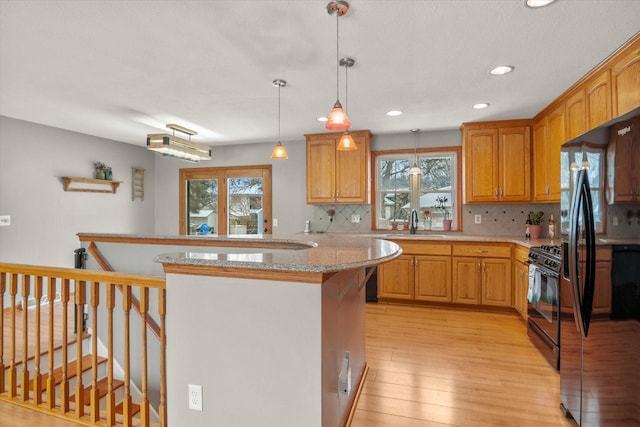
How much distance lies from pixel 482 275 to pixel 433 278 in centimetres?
57

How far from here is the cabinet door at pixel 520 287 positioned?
3605 mm

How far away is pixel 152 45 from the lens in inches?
94.3

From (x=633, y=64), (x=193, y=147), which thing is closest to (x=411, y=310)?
(x=633, y=64)

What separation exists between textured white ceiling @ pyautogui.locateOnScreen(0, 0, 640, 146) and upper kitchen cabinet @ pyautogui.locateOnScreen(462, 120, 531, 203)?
1.00ft

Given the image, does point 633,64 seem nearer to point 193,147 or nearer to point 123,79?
point 123,79

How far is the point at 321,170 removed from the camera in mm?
5051

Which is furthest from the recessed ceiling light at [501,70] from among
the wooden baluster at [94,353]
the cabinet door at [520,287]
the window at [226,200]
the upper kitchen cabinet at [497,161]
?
the window at [226,200]

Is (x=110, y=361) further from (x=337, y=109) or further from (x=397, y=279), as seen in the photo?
(x=397, y=279)

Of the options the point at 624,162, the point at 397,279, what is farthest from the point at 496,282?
the point at 624,162

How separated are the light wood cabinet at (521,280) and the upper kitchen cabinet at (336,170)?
1.97 metres

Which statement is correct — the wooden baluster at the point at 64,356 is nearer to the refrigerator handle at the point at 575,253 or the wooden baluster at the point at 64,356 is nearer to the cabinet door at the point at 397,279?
the refrigerator handle at the point at 575,253

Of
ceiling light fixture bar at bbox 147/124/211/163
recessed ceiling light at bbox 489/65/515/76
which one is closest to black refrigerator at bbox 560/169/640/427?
recessed ceiling light at bbox 489/65/515/76

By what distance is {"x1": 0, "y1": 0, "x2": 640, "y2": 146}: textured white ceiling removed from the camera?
79.1 inches

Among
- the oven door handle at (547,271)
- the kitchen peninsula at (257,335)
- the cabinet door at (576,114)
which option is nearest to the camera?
the kitchen peninsula at (257,335)
